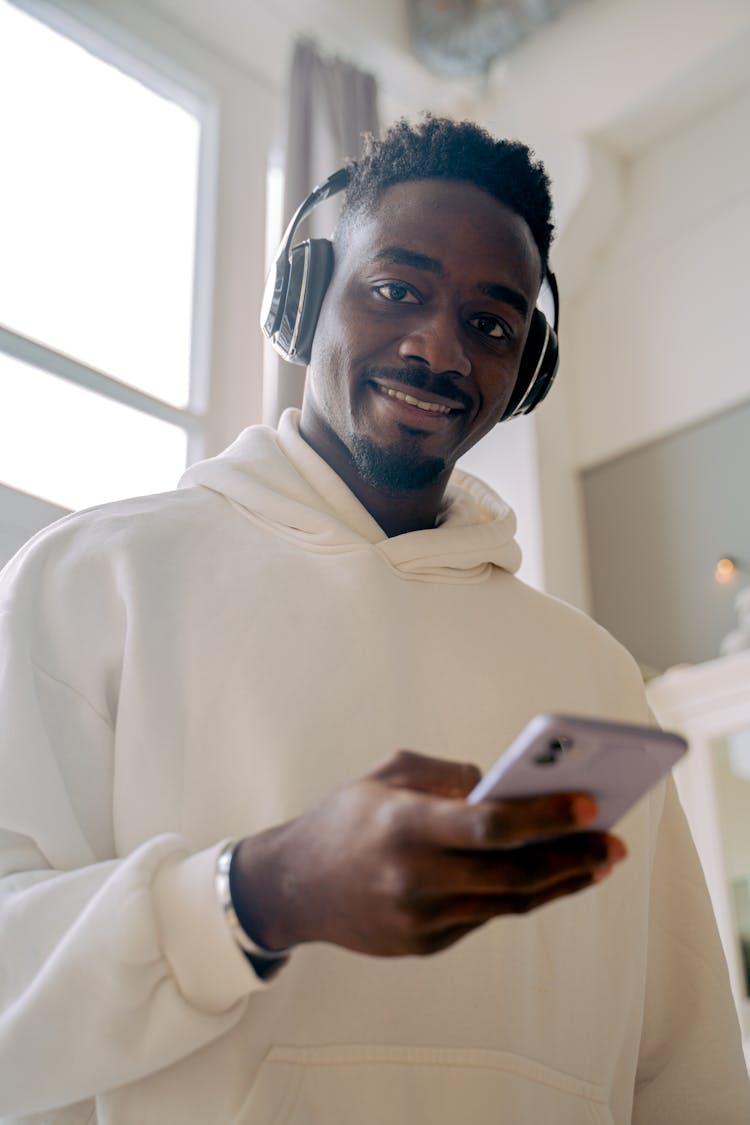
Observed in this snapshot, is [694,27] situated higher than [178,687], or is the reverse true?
[694,27]

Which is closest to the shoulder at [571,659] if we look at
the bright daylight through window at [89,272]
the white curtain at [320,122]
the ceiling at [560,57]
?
the bright daylight through window at [89,272]

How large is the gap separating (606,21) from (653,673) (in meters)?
1.80

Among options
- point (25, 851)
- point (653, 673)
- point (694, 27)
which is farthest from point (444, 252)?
point (694, 27)

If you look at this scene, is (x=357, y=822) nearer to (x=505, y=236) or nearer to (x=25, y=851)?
(x=25, y=851)

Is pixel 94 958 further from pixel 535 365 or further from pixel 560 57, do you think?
pixel 560 57

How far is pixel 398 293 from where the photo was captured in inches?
50.2

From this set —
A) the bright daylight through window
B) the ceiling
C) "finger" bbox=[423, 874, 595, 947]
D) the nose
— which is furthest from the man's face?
the ceiling

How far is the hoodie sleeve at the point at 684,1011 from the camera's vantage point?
1.18 m

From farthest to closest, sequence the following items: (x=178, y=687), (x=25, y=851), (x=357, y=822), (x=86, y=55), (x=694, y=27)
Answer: (x=694, y=27) < (x=86, y=55) < (x=178, y=687) < (x=25, y=851) < (x=357, y=822)

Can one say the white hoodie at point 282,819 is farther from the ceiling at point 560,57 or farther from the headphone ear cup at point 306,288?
the ceiling at point 560,57

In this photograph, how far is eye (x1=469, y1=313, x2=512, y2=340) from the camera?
1.29 meters

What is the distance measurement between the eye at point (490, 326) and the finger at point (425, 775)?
0.66 metres

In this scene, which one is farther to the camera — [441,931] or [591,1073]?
[591,1073]

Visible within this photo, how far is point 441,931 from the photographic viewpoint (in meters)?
0.71
